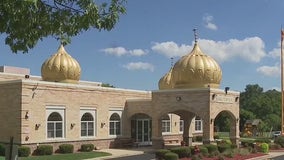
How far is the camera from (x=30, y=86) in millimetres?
29938

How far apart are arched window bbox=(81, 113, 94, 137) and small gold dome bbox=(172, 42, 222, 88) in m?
6.78

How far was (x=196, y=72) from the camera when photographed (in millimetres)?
35531

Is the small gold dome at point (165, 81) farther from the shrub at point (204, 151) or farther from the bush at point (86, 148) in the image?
the shrub at point (204, 151)

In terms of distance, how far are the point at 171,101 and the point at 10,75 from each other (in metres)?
12.4

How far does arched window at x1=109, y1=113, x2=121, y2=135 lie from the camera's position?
36859mm

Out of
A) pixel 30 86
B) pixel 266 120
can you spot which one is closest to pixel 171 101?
pixel 30 86

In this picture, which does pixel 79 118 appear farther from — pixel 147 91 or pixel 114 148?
pixel 147 91

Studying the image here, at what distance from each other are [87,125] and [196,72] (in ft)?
28.4

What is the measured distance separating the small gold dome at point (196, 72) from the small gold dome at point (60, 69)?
7615 mm

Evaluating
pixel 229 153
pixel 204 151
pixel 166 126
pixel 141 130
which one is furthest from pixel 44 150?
pixel 166 126

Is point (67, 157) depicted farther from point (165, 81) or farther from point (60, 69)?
point (165, 81)

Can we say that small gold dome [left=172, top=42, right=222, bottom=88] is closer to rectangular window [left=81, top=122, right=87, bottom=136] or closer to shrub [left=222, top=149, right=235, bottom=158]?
rectangular window [left=81, top=122, right=87, bottom=136]

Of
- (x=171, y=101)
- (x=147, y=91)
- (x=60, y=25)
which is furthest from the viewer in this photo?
(x=147, y=91)

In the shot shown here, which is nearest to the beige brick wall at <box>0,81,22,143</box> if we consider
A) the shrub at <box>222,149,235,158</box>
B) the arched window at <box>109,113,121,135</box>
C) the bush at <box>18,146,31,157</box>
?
the bush at <box>18,146,31,157</box>
